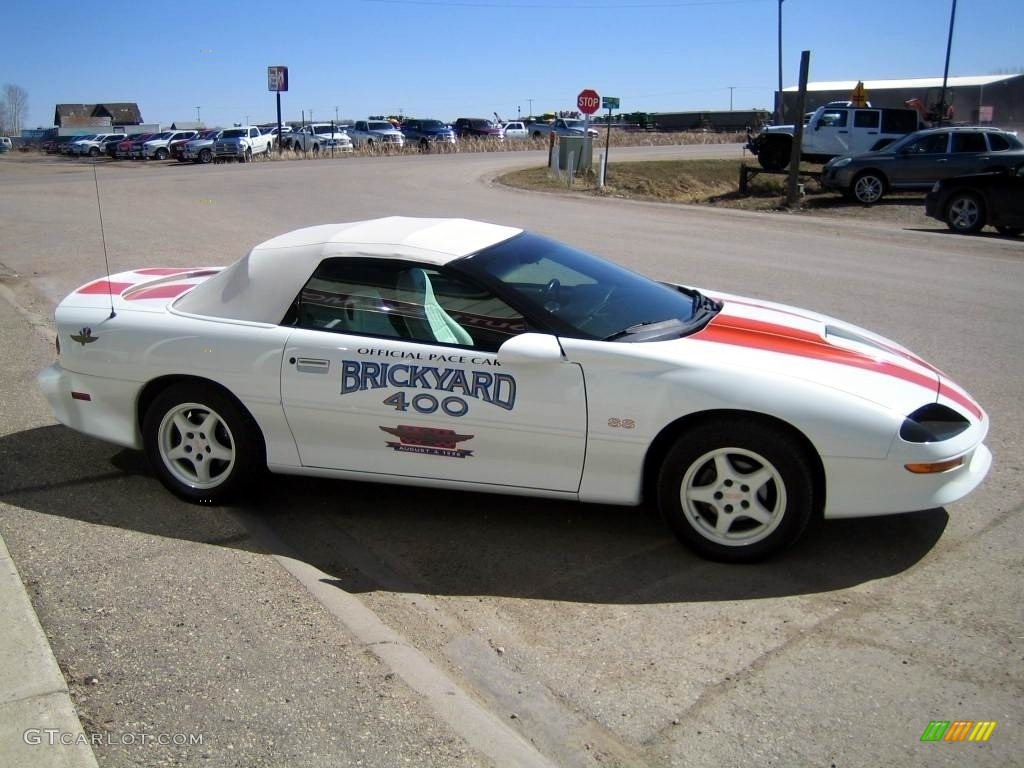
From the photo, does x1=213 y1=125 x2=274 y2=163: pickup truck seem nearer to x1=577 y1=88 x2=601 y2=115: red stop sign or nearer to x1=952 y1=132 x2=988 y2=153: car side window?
x1=577 y1=88 x2=601 y2=115: red stop sign

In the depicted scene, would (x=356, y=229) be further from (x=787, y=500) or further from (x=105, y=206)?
(x=105, y=206)

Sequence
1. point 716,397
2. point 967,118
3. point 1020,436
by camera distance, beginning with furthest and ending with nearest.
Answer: point 967,118, point 1020,436, point 716,397

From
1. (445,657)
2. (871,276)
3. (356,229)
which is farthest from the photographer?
(871,276)

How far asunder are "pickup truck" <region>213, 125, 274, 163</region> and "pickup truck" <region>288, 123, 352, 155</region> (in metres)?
2.44

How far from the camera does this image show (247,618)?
12.1 feet

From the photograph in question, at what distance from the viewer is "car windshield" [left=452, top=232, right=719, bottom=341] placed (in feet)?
14.2

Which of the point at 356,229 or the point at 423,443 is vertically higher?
the point at 356,229

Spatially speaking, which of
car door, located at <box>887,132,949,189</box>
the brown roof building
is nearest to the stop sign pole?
car door, located at <box>887,132,949,189</box>

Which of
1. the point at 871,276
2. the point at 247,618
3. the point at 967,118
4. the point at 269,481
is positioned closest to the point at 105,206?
the point at 871,276

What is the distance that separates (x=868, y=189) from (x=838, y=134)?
555 cm

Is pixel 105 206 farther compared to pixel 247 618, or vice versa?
pixel 105 206

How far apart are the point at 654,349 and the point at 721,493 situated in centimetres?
66

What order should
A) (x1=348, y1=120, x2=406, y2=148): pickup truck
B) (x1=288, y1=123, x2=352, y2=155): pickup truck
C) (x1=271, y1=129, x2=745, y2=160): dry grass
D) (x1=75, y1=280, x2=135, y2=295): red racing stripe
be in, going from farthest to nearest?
(x1=348, y1=120, x2=406, y2=148): pickup truck
(x1=288, y1=123, x2=352, y2=155): pickup truck
(x1=271, y1=129, x2=745, y2=160): dry grass
(x1=75, y1=280, x2=135, y2=295): red racing stripe

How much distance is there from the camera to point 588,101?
27.0 m
